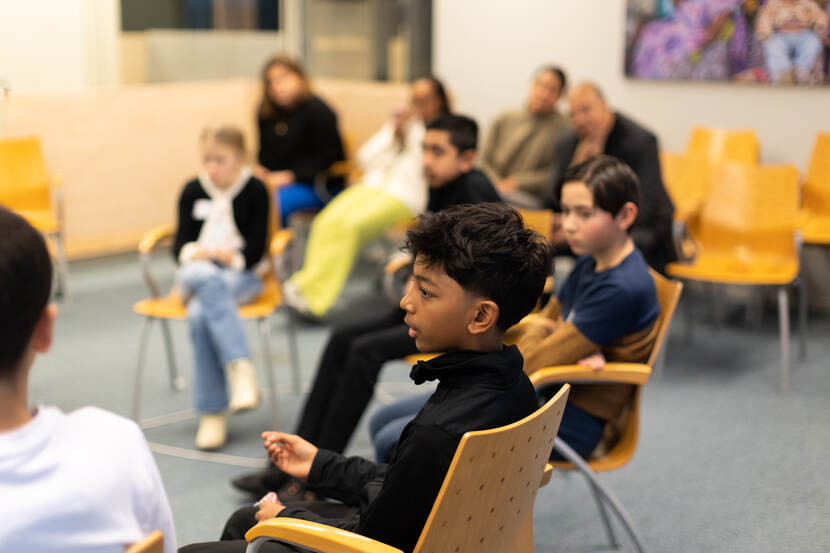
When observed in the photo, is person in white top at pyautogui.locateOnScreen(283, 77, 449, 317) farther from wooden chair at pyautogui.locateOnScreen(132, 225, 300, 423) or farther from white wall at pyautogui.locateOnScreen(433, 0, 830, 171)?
white wall at pyautogui.locateOnScreen(433, 0, 830, 171)

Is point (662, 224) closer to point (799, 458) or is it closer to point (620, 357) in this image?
point (799, 458)

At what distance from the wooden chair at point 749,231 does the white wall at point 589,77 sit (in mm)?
693

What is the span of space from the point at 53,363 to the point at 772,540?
9.83ft

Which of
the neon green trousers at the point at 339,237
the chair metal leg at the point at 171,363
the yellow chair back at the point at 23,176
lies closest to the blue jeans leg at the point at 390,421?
the chair metal leg at the point at 171,363

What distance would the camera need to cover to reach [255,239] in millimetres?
3523

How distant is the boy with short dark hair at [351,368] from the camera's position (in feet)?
9.04

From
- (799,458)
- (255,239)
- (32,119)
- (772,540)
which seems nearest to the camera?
(772,540)

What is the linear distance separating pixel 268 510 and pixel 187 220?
2.02 m

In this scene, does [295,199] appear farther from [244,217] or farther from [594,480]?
[594,480]

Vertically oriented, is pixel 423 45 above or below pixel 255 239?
above

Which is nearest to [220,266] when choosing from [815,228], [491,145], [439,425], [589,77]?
[439,425]

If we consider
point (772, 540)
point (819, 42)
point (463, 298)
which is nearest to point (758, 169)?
point (819, 42)

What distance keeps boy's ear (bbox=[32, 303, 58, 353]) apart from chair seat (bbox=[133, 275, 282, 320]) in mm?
2167

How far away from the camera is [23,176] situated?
490 cm
